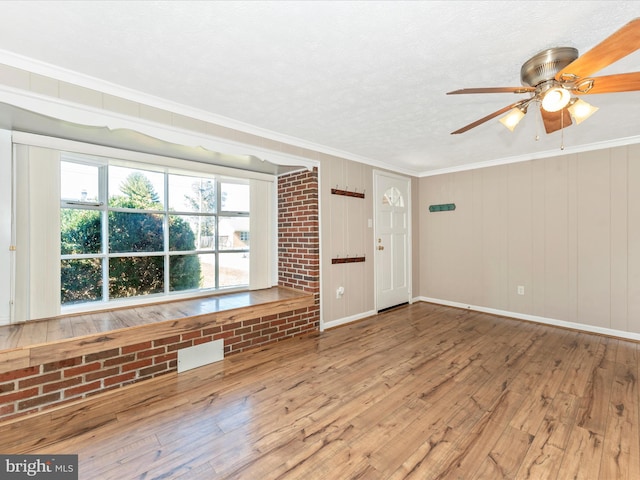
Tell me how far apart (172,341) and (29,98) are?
6.55ft

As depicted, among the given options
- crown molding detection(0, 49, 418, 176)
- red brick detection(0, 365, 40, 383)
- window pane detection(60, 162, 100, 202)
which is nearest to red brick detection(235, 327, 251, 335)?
red brick detection(0, 365, 40, 383)

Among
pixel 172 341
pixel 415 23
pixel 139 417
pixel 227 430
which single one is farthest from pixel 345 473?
pixel 415 23

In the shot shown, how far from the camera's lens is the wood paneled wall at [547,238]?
3.33 meters

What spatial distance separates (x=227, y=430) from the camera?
1.80 metres

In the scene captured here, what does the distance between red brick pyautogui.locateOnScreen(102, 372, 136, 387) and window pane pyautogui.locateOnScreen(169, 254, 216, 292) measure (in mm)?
1091

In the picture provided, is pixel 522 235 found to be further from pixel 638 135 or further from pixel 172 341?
pixel 172 341

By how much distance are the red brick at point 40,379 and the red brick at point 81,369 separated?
5cm

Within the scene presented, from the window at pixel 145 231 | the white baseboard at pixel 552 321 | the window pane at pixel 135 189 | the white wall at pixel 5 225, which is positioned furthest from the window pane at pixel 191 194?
the white baseboard at pixel 552 321

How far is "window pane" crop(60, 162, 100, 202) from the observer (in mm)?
2664

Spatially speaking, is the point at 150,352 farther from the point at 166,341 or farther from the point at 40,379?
the point at 40,379

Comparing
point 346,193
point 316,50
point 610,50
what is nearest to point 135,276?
point 346,193

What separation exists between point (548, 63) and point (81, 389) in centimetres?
372

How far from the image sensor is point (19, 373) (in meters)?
1.88

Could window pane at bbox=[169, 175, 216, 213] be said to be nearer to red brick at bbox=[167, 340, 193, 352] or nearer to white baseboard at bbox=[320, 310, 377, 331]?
red brick at bbox=[167, 340, 193, 352]
